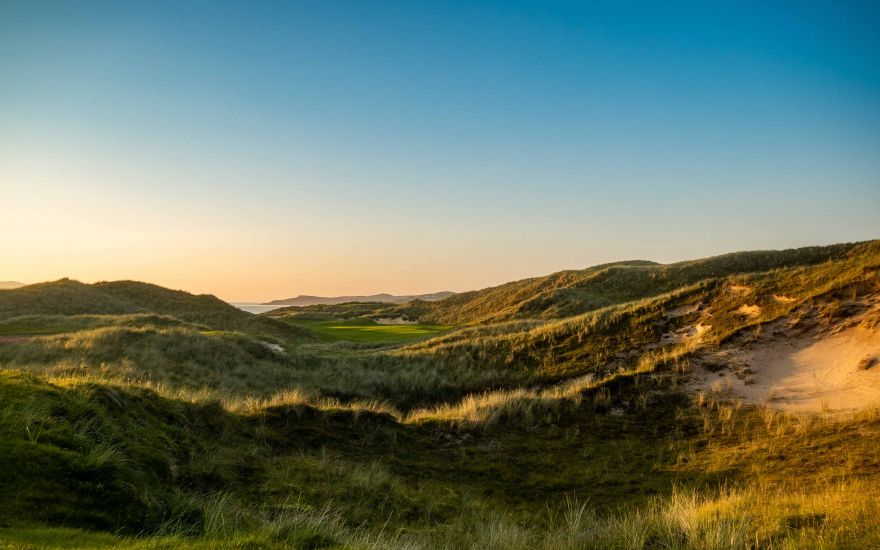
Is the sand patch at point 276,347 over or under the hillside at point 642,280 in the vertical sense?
under

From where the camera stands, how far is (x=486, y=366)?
23734 millimetres

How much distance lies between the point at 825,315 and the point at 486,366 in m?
13.1

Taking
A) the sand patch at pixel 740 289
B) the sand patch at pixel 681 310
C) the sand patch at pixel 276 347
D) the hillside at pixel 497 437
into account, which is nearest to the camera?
the hillside at pixel 497 437

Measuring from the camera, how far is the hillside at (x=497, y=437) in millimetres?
5688

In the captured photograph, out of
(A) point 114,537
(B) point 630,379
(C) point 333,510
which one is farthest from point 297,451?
(B) point 630,379

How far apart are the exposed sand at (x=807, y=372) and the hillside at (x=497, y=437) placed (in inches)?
2.3

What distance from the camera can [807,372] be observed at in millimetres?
14094

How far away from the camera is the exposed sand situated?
12.6m

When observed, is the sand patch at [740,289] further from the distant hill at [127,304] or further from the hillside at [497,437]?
the distant hill at [127,304]

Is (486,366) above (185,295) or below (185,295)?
below

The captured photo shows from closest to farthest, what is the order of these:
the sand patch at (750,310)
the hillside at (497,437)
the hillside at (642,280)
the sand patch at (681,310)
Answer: the hillside at (497,437)
the sand patch at (750,310)
the sand patch at (681,310)
the hillside at (642,280)

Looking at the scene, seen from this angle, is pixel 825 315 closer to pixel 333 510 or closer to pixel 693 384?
pixel 693 384

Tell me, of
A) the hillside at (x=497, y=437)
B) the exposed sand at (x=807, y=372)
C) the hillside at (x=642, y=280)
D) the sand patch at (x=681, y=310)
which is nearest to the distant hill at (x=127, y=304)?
the hillside at (x=642, y=280)

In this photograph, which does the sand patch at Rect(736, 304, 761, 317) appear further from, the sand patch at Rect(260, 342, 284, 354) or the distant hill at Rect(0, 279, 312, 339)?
the distant hill at Rect(0, 279, 312, 339)
